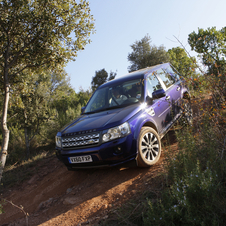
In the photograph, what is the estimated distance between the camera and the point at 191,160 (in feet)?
9.78

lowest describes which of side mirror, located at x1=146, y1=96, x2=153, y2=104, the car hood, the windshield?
the car hood

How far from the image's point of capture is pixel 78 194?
12.7 feet

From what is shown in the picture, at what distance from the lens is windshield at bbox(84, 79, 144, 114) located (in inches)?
174

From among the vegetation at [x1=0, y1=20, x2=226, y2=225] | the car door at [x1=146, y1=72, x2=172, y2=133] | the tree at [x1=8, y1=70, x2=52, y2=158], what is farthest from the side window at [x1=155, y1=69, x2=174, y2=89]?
the tree at [x1=8, y1=70, x2=52, y2=158]

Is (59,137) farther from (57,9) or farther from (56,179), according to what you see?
(57,9)

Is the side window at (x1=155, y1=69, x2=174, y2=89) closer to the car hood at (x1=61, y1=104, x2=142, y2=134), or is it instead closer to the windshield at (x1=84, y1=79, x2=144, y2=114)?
the windshield at (x1=84, y1=79, x2=144, y2=114)

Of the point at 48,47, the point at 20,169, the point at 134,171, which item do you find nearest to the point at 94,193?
the point at 134,171

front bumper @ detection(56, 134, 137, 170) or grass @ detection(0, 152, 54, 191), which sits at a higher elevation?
front bumper @ detection(56, 134, 137, 170)

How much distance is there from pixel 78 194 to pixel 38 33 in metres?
5.10

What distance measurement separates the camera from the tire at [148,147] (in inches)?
142

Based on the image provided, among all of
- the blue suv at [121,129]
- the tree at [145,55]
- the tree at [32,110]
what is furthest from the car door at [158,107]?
the tree at [145,55]

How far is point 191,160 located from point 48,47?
572cm

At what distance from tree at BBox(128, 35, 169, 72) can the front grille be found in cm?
2102

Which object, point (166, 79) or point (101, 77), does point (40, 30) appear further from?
point (101, 77)
